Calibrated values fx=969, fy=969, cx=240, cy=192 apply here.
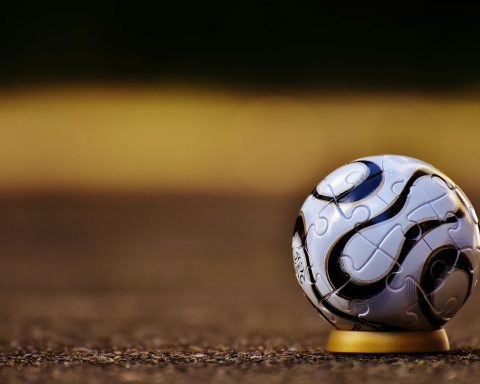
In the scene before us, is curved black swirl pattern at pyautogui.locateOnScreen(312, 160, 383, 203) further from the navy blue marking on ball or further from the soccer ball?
the navy blue marking on ball

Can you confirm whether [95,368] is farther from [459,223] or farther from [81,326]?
[81,326]

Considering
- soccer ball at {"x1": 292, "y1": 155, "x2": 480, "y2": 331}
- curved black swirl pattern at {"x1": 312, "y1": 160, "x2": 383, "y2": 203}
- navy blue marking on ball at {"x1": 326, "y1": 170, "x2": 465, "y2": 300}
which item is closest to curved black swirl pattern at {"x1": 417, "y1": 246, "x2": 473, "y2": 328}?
soccer ball at {"x1": 292, "y1": 155, "x2": 480, "y2": 331}

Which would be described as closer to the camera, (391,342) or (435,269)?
(435,269)

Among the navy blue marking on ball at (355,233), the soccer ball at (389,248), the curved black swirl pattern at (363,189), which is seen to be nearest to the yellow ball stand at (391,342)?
the soccer ball at (389,248)

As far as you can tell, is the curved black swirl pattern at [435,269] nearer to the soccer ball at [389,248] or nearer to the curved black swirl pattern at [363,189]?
the soccer ball at [389,248]

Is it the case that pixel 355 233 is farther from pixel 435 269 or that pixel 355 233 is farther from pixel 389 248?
pixel 435 269

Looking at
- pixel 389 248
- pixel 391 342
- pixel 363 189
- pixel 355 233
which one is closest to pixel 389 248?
pixel 389 248

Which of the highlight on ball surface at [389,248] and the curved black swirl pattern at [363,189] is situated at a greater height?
the curved black swirl pattern at [363,189]
